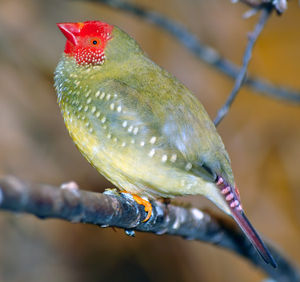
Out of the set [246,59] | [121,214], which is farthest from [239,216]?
[246,59]

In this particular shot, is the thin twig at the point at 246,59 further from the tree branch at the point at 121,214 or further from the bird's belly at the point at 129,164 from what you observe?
the tree branch at the point at 121,214

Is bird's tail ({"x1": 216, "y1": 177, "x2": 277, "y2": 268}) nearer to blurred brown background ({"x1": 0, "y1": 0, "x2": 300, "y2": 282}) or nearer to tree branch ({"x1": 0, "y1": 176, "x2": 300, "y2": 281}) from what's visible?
tree branch ({"x1": 0, "y1": 176, "x2": 300, "y2": 281})

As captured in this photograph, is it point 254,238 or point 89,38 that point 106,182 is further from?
point 254,238

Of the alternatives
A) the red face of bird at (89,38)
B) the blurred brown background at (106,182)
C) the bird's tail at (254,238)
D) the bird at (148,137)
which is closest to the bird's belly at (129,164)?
the bird at (148,137)

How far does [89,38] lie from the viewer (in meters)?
2.31

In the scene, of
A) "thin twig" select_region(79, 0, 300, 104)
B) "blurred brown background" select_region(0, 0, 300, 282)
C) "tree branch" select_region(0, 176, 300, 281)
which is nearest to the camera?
"tree branch" select_region(0, 176, 300, 281)

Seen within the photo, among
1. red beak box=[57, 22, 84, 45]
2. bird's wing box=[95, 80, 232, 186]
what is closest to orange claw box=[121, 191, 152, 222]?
bird's wing box=[95, 80, 232, 186]

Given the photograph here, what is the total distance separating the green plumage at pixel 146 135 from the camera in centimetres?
210

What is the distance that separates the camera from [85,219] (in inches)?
61.0

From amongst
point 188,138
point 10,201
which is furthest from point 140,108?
point 10,201

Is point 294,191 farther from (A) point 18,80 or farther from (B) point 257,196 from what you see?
(A) point 18,80

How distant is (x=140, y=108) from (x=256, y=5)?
2.72ft

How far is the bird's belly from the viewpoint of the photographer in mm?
2090

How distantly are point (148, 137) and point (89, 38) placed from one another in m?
0.59
